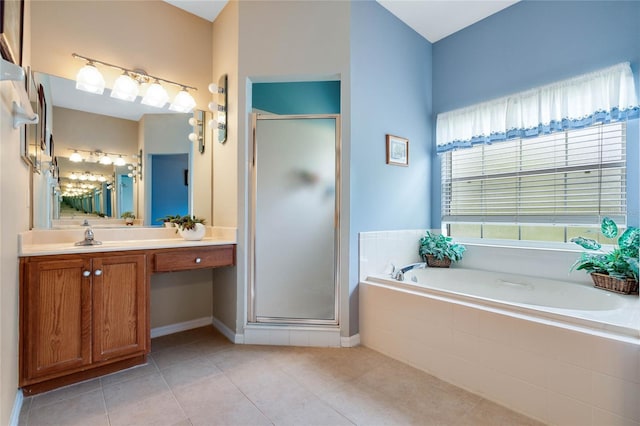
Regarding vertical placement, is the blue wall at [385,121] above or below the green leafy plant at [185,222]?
above

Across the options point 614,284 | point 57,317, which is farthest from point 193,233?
point 614,284

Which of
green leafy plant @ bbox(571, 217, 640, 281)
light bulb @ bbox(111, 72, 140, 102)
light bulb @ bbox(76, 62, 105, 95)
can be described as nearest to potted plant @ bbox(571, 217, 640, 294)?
green leafy plant @ bbox(571, 217, 640, 281)

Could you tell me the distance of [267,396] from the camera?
1.71 m

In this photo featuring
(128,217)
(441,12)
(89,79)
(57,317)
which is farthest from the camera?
(441,12)

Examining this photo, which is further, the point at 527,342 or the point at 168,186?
the point at 168,186

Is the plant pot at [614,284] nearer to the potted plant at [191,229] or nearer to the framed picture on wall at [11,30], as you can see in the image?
the potted plant at [191,229]

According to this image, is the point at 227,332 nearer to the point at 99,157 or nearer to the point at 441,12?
the point at 99,157

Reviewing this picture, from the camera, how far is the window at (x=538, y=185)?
2.22 metres

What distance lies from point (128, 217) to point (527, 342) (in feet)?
9.51

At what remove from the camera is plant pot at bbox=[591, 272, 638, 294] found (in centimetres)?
189

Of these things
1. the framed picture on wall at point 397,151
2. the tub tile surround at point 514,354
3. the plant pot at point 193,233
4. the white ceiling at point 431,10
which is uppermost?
the white ceiling at point 431,10

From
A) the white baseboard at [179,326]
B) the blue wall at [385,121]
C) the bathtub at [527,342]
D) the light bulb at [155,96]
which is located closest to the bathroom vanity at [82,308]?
the white baseboard at [179,326]

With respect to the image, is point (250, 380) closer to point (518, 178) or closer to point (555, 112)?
point (518, 178)

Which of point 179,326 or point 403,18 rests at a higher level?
point 403,18
